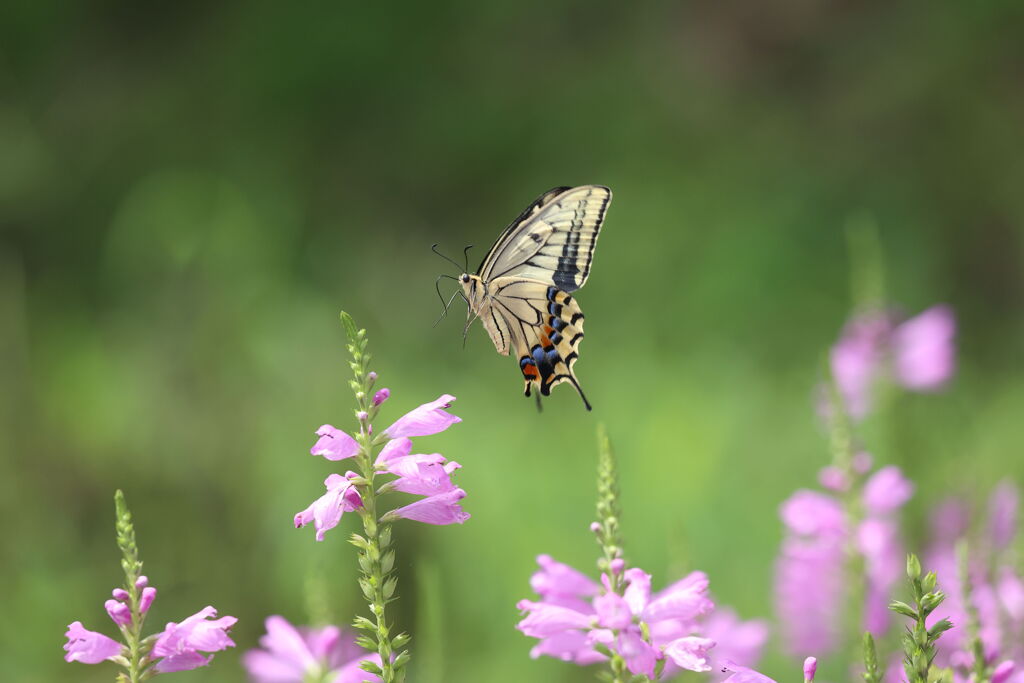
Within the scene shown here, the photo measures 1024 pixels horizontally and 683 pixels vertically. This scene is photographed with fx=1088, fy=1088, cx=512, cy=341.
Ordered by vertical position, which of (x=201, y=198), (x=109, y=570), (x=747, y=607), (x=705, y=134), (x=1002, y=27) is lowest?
(x=747, y=607)

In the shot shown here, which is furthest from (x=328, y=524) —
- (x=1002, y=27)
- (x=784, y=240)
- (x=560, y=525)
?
(x=1002, y=27)

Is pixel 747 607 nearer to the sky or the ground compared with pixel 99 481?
nearer to the ground

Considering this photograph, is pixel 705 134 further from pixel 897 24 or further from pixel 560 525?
pixel 560 525

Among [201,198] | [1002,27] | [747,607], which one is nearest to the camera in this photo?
[747,607]

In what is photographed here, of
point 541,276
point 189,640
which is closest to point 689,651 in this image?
point 189,640

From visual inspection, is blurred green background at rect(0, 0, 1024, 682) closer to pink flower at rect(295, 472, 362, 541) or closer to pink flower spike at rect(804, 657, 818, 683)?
pink flower at rect(295, 472, 362, 541)

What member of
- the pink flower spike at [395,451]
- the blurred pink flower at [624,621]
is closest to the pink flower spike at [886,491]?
the blurred pink flower at [624,621]

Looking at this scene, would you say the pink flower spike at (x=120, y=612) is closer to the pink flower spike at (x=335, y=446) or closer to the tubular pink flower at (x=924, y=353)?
the pink flower spike at (x=335, y=446)

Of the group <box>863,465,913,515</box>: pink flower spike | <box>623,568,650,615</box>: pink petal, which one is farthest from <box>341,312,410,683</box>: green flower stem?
<box>863,465,913,515</box>: pink flower spike
